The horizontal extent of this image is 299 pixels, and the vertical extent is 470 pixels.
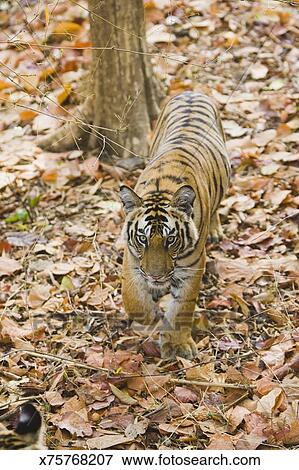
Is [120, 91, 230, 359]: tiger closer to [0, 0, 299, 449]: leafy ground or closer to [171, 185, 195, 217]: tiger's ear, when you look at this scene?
[171, 185, 195, 217]: tiger's ear

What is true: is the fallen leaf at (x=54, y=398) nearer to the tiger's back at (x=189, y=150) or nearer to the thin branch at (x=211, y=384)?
the thin branch at (x=211, y=384)

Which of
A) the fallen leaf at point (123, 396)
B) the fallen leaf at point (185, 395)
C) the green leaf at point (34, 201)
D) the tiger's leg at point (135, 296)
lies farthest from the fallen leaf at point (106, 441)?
the green leaf at point (34, 201)

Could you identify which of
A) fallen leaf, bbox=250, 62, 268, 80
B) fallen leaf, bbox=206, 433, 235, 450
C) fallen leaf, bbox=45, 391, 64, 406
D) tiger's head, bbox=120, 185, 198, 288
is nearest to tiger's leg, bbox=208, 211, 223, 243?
tiger's head, bbox=120, 185, 198, 288

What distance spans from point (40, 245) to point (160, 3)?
3.42 metres

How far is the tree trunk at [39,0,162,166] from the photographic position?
569 cm

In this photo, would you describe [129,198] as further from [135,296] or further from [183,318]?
[183,318]

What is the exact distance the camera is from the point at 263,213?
18.0 ft

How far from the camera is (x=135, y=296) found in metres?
4.37

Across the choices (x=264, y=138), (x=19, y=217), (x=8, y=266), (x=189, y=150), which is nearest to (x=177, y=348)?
(x=189, y=150)

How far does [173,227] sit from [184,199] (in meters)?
0.16
